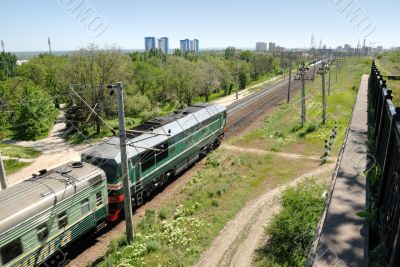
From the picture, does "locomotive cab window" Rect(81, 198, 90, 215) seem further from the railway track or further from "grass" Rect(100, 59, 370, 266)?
the railway track

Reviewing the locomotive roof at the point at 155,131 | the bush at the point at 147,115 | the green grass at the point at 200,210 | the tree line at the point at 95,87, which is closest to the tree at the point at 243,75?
the tree line at the point at 95,87

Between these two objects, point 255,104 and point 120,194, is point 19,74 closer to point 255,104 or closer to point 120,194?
point 255,104

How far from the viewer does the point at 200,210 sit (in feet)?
56.3

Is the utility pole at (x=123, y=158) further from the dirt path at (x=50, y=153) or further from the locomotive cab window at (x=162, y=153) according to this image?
the dirt path at (x=50, y=153)

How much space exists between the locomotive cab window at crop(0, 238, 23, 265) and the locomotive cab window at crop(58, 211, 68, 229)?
1837 mm

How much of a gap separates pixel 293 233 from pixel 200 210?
6.45 metres

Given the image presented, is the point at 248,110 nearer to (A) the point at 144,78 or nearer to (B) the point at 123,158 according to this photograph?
(A) the point at 144,78

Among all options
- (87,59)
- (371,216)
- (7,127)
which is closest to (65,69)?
(87,59)

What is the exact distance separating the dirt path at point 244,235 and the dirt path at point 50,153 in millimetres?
16680

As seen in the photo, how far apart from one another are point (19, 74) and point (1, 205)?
204 feet

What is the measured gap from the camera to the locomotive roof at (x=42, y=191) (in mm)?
10984

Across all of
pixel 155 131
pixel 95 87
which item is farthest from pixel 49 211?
pixel 95 87

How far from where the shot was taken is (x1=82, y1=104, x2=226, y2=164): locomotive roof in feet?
53.6

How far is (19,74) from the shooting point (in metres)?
64.2
